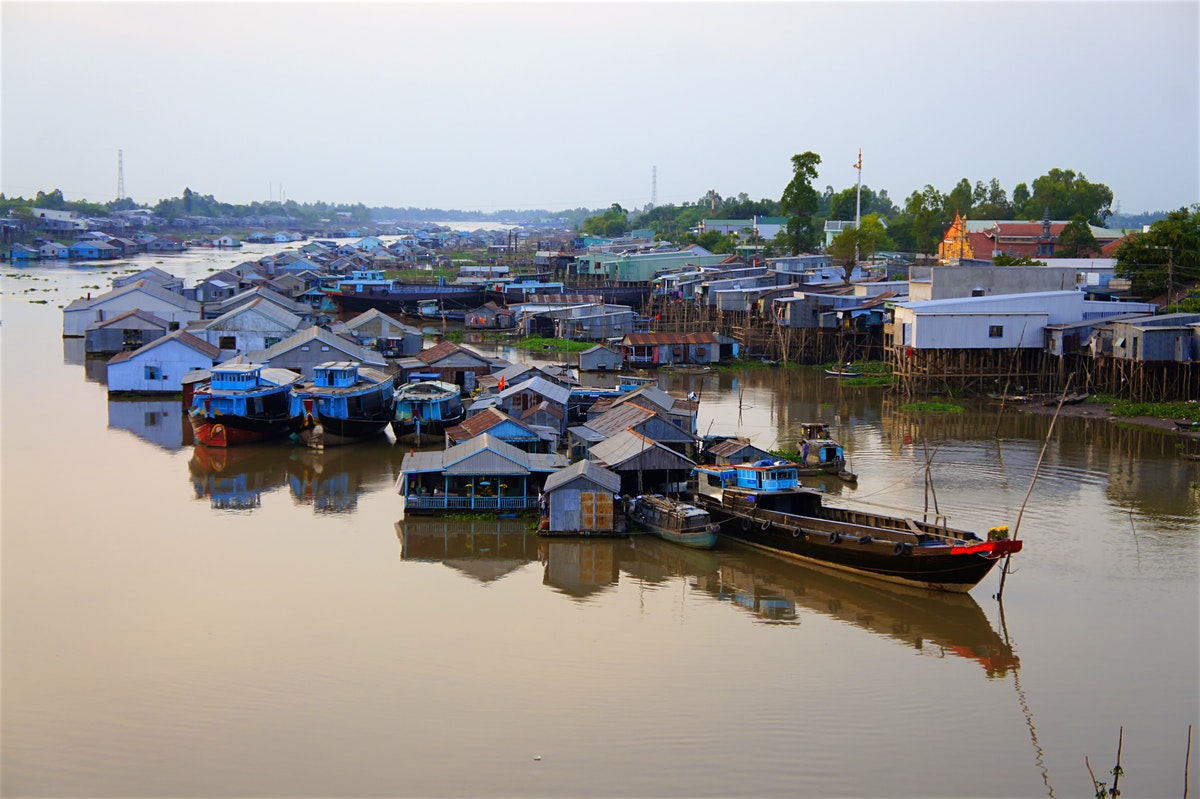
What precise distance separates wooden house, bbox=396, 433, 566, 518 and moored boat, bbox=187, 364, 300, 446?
683 centimetres

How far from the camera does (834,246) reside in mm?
53188

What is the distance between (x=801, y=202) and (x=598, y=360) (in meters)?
25.1

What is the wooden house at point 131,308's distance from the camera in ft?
124

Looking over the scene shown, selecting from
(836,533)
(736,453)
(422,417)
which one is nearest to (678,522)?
(836,533)

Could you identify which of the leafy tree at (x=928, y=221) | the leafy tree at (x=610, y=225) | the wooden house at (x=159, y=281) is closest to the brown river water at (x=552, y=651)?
the wooden house at (x=159, y=281)

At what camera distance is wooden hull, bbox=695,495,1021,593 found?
14.6 metres

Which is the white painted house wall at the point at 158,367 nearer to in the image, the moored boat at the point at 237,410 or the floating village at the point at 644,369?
the floating village at the point at 644,369

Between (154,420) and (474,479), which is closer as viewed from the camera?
(474,479)

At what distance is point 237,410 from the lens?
24.0 m

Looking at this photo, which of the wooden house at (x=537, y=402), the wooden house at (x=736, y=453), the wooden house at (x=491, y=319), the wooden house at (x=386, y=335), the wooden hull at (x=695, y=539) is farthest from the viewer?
the wooden house at (x=491, y=319)

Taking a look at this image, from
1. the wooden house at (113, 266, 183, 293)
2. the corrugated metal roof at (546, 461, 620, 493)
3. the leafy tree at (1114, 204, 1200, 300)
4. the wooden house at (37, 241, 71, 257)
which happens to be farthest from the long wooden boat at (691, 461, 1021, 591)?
the wooden house at (37, 241, 71, 257)

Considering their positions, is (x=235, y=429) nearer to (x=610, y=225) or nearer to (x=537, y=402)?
(x=537, y=402)

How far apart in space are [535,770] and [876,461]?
13.9 metres

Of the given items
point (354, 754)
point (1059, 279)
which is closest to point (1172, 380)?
point (1059, 279)
